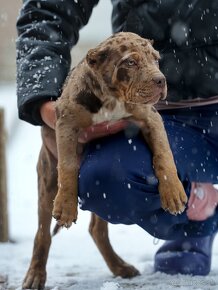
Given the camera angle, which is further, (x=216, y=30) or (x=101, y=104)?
(x=216, y=30)

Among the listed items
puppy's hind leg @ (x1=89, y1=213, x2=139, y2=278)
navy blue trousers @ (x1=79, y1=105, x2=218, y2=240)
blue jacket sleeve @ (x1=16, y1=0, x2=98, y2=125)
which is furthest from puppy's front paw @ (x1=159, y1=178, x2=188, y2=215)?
puppy's hind leg @ (x1=89, y1=213, x2=139, y2=278)

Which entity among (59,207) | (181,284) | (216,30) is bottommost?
(181,284)

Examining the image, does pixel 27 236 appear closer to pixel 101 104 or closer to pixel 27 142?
pixel 101 104

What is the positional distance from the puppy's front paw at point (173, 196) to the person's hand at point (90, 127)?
346 millimetres

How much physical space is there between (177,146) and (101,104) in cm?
49

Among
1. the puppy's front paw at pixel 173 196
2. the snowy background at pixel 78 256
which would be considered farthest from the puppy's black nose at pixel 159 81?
the snowy background at pixel 78 256

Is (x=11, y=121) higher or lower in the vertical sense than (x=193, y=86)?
higher

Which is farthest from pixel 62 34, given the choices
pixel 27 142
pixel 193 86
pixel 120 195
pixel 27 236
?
pixel 27 142

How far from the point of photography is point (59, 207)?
2.81 metres

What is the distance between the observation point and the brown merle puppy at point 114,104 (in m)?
2.65

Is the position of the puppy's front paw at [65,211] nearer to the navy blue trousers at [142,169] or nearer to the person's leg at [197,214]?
the navy blue trousers at [142,169]

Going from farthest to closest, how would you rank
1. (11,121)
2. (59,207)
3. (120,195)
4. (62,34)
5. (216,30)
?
(11,121) → (62,34) → (216,30) → (120,195) → (59,207)

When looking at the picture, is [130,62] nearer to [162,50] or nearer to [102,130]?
[102,130]

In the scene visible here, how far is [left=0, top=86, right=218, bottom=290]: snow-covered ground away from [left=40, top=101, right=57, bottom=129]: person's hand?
77 cm
